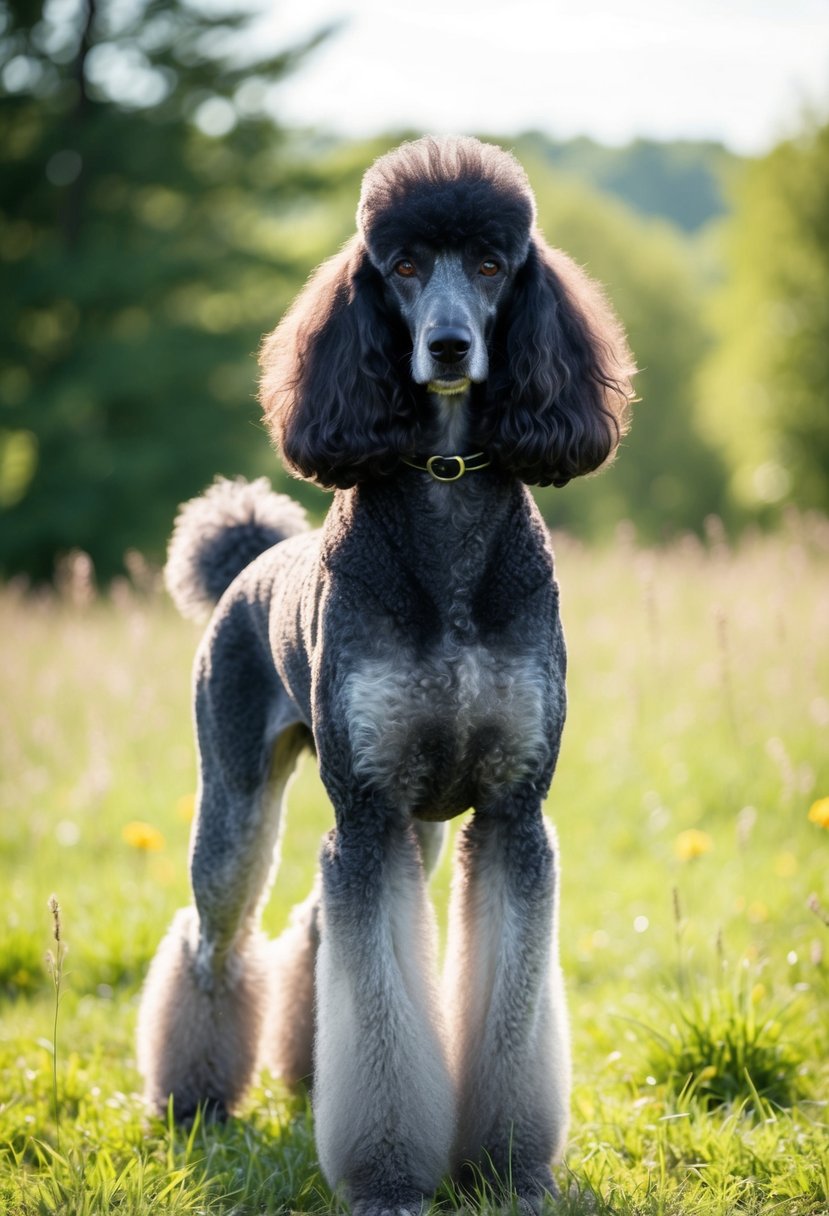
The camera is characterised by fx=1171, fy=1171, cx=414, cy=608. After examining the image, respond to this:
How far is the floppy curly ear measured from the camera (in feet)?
8.34

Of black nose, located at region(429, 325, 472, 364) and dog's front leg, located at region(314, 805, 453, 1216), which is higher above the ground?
black nose, located at region(429, 325, 472, 364)

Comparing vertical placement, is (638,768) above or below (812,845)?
above

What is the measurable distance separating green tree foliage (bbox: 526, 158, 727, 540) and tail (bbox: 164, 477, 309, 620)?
27.9 metres

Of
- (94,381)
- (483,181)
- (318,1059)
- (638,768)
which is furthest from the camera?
(94,381)

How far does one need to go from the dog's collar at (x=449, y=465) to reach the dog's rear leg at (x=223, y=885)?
34.2 inches

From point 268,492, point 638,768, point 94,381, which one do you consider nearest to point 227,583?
point 268,492

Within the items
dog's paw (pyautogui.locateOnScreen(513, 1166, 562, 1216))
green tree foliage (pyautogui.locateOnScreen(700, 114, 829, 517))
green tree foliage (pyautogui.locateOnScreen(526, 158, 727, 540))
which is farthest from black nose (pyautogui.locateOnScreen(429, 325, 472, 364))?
green tree foliage (pyautogui.locateOnScreen(526, 158, 727, 540))

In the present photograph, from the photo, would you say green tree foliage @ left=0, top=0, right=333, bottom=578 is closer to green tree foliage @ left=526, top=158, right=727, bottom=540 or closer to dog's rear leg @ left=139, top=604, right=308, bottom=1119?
dog's rear leg @ left=139, top=604, right=308, bottom=1119

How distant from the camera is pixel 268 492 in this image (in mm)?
3775

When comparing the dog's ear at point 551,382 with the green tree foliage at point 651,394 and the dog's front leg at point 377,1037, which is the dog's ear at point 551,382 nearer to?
the dog's front leg at point 377,1037

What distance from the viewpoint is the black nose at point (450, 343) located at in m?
2.33

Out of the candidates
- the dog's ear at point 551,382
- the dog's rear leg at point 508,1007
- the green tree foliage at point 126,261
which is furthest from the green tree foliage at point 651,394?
the dog's rear leg at point 508,1007

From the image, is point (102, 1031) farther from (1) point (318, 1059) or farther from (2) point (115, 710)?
(2) point (115, 710)

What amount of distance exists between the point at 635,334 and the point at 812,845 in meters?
28.8
